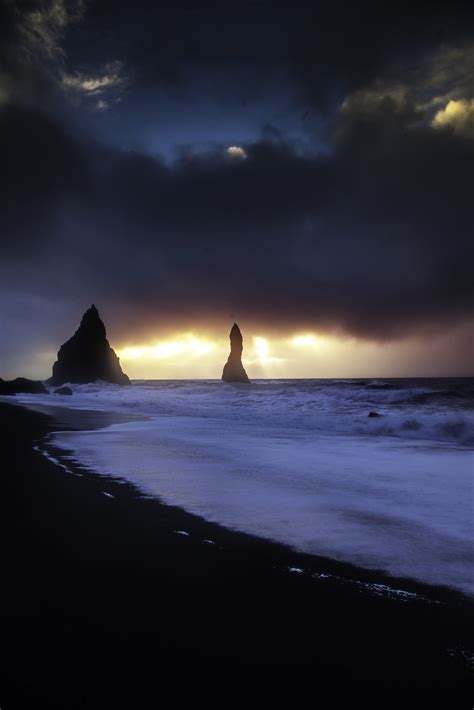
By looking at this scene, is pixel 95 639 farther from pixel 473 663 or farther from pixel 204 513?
pixel 204 513

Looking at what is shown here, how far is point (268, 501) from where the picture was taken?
15.6 feet

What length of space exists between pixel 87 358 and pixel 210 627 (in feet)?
335

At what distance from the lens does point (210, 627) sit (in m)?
2.12

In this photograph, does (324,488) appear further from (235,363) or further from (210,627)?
(235,363)

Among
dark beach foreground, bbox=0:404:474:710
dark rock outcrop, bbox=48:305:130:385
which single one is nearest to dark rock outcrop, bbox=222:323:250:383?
dark rock outcrop, bbox=48:305:130:385

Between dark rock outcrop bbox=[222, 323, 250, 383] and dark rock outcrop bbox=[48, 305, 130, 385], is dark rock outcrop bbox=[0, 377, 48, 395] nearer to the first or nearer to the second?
dark rock outcrop bbox=[48, 305, 130, 385]

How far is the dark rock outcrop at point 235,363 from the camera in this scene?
114312mm

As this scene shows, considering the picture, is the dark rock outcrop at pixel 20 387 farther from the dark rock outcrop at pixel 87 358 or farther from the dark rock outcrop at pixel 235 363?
the dark rock outcrop at pixel 235 363

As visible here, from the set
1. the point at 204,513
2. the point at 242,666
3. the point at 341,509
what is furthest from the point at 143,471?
the point at 242,666

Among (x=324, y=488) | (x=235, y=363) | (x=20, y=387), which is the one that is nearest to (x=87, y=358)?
(x=235, y=363)

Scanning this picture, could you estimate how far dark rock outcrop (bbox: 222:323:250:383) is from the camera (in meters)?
114

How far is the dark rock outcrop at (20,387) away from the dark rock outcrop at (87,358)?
36.0 metres

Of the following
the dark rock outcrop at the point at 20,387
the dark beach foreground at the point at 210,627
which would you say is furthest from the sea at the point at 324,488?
Result: the dark rock outcrop at the point at 20,387

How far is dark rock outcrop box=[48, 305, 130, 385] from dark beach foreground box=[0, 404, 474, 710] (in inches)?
3858
